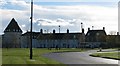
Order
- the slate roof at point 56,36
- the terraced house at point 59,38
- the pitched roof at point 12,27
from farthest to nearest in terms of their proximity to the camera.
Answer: the slate roof at point 56,36
the pitched roof at point 12,27
the terraced house at point 59,38

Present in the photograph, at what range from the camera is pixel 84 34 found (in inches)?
6398

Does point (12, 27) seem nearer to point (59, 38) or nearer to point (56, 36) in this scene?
point (56, 36)

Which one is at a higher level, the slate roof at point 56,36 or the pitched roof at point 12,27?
the pitched roof at point 12,27

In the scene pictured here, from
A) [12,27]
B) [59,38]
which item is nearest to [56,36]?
[59,38]

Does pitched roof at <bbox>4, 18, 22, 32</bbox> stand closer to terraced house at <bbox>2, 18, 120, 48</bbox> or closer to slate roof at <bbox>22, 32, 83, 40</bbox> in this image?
terraced house at <bbox>2, 18, 120, 48</bbox>

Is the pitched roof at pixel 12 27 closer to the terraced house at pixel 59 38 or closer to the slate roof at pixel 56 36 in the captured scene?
the terraced house at pixel 59 38

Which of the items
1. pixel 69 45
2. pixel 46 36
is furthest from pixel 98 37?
pixel 46 36

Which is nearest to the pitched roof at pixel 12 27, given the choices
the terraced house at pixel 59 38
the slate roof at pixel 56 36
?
the terraced house at pixel 59 38

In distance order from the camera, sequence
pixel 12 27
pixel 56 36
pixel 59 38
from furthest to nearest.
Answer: pixel 56 36
pixel 59 38
pixel 12 27

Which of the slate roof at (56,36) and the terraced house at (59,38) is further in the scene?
the slate roof at (56,36)

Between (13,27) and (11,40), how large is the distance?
1598 centimetres

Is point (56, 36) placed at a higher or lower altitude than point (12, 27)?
lower

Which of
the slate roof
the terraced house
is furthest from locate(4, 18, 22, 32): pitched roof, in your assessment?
the slate roof

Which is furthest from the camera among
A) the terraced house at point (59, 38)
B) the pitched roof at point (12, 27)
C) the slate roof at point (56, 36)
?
the slate roof at point (56, 36)
